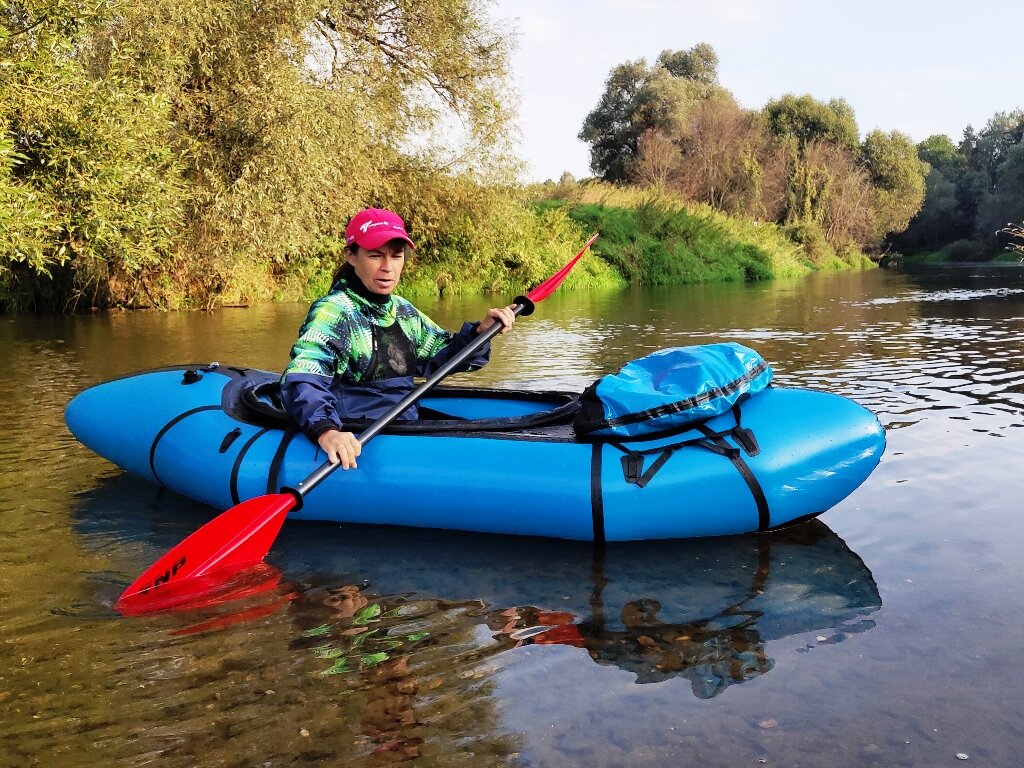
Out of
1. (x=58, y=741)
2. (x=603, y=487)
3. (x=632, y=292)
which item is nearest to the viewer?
(x=58, y=741)

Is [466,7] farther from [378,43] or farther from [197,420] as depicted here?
[197,420]

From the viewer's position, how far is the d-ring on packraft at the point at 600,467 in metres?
3.16

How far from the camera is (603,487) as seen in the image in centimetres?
318

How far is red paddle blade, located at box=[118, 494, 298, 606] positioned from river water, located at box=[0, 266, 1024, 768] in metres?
0.14

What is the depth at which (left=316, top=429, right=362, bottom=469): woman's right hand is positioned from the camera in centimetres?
321

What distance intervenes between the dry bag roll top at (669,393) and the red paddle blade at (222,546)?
1153mm

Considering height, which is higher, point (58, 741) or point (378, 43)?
point (378, 43)

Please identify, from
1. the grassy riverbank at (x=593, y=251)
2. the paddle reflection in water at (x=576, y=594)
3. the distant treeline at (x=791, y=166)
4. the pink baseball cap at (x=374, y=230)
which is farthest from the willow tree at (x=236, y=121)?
the distant treeline at (x=791, y=166)

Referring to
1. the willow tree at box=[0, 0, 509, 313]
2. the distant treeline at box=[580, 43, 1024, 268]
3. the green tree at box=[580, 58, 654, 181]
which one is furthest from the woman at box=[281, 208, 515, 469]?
the green tree at box=[580, 58, 654, 181]

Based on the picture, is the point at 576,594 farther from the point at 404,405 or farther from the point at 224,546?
the point at 224,546

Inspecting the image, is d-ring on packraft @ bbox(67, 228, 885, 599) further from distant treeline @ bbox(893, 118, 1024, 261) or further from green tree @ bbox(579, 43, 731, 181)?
distant treeline @ bbox(893, 118, 1024, 261)

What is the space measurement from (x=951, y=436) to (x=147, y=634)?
158 inches

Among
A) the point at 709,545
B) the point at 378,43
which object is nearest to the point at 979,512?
the point at 709,545

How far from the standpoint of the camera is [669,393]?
3.22 metres
